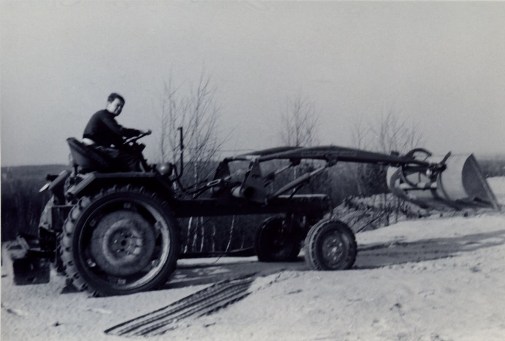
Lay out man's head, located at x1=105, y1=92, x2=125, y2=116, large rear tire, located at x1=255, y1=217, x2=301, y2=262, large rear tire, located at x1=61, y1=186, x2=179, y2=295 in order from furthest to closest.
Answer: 1. large rear tire, located at x1=255, y1=217, x2=301, y2=262
2. man's head, located at x1=105, y1=92, x2=125, y2=116
3. large rear tire, located at x1=61, y1=186, x2=179, y2=295

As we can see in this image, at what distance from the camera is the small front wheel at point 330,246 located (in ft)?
24.7

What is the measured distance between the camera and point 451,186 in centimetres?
895

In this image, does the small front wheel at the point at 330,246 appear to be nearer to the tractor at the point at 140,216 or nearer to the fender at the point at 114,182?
the tractor at the point at 140,216

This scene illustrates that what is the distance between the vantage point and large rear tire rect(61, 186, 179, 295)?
643 cm

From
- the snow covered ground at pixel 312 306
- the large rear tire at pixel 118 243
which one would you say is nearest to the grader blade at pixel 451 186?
the snow covered ground at pixel 312 306

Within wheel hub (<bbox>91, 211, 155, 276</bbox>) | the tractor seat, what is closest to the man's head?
the tractor seat

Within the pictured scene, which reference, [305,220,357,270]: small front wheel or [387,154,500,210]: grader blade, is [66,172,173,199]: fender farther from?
[387,154,500,210]: grader blade

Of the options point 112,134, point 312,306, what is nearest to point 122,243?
point 112,134

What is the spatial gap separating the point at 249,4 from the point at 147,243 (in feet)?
10.1

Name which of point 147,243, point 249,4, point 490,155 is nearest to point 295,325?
point 147,243

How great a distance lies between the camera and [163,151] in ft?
42.1

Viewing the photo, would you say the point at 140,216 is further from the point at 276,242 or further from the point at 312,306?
the point at 276,242

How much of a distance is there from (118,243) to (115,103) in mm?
1518

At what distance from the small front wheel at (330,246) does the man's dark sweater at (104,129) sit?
7.92 ft
